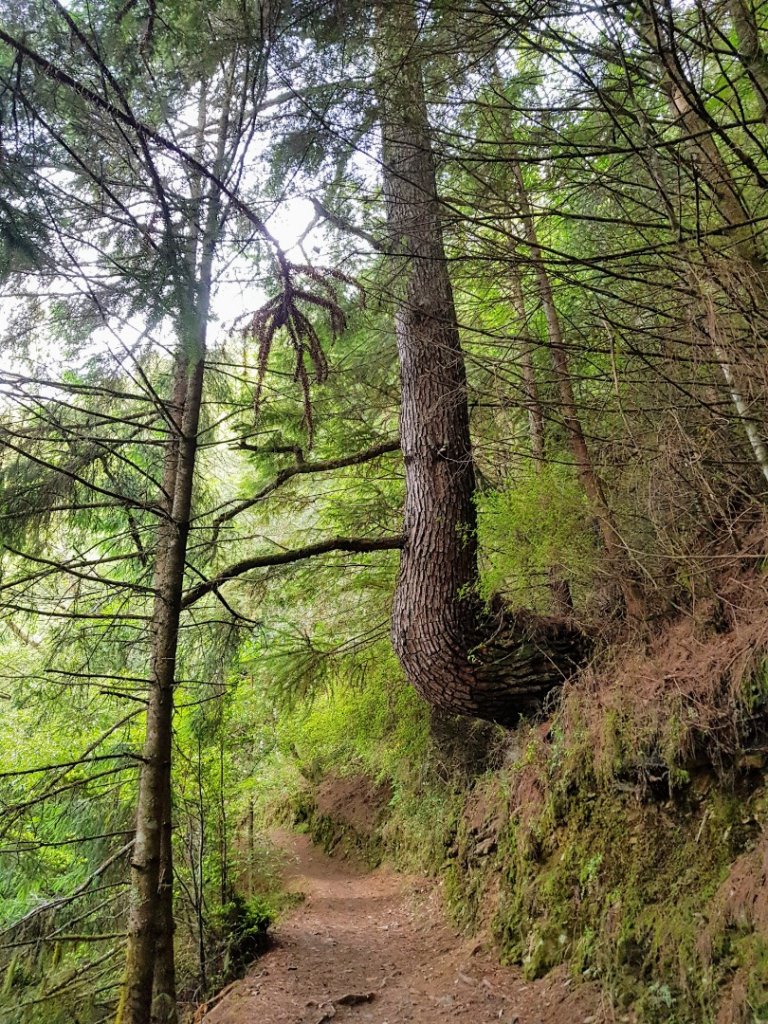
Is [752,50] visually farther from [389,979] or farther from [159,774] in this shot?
[389,979]

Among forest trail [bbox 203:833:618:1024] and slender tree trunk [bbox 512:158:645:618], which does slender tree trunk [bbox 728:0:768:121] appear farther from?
forest trail [bbox 203:833:618:1024]

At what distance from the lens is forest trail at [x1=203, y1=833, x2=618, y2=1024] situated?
13.8ft

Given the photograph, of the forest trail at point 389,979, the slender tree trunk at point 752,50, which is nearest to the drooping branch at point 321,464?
the slender tree trunk at point 752,50

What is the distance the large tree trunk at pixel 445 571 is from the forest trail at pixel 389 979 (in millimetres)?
1999

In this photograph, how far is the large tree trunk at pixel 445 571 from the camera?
16.2ft

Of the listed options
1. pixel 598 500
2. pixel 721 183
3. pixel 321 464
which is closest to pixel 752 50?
pixel 721 183

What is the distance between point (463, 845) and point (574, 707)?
8.35 feet

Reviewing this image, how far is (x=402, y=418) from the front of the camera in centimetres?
554

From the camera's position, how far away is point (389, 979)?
5430 mm

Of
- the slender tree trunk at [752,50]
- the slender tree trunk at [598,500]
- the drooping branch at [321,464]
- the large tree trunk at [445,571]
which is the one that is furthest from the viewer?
the drooping branch at [321,464]

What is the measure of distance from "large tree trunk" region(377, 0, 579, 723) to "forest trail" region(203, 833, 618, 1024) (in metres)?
2.00

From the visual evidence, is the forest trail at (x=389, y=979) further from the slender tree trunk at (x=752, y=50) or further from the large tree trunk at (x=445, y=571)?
the slender tree trunk at (x=752, y=50)

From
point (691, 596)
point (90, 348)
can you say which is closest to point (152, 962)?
point (90, 348)

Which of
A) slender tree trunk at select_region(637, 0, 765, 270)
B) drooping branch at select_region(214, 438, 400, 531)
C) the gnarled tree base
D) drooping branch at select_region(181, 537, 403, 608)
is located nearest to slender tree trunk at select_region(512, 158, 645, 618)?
the gnarled tree base
